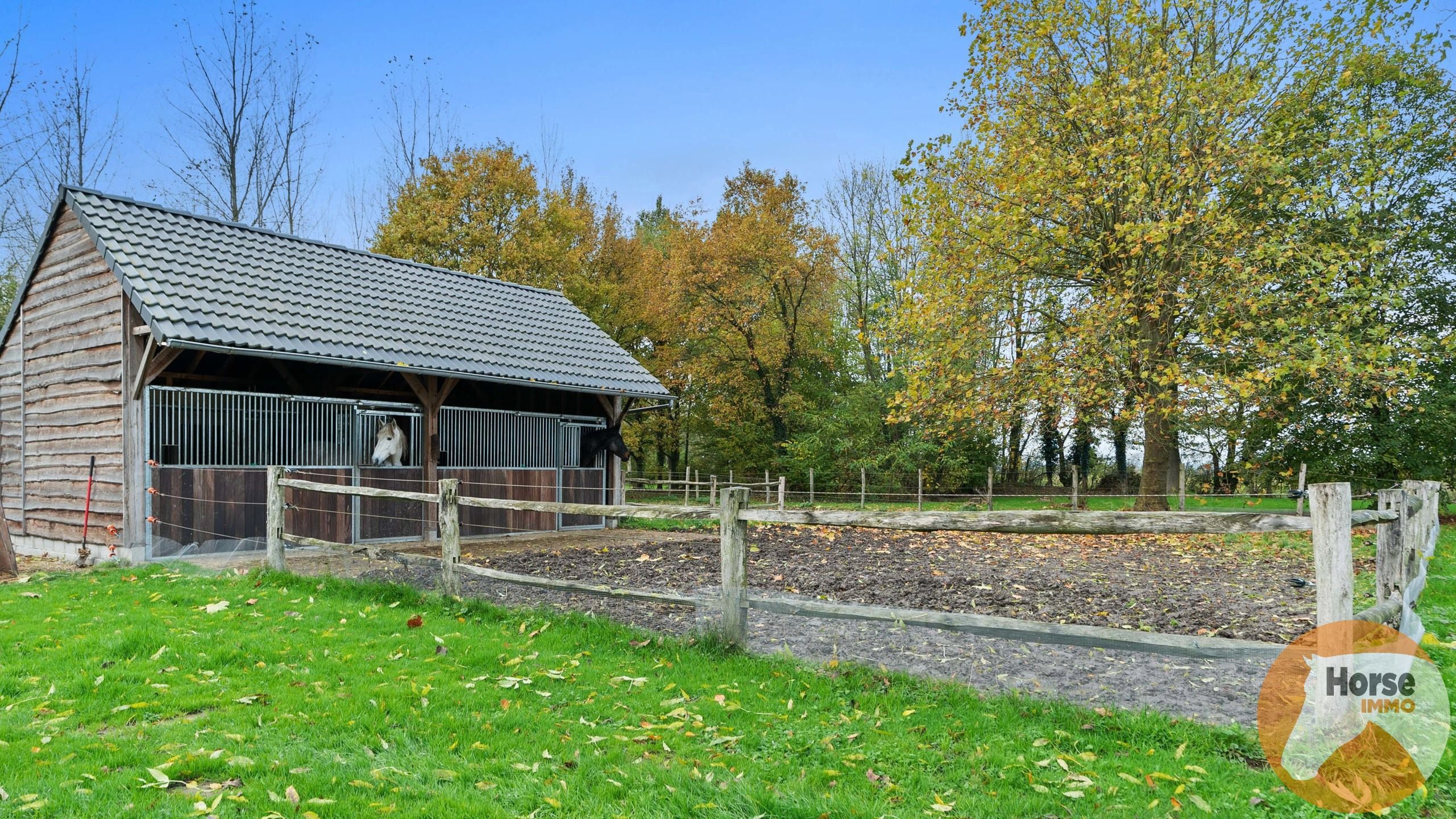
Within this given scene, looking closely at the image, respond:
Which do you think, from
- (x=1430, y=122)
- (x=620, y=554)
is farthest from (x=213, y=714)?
(x=1430, y=122)

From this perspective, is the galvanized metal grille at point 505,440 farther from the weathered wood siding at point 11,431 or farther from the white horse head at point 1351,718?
the white horse head at point 1351,718

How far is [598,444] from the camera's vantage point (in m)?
14.4

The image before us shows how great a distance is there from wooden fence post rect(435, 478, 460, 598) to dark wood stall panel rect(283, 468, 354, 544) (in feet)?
13.4

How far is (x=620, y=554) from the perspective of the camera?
10289 mm

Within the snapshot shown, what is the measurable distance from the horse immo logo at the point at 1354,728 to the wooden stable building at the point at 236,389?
31.4 feet

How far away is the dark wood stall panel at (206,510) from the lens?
365 inches

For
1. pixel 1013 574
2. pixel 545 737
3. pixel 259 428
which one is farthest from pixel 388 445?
pixel 545 737

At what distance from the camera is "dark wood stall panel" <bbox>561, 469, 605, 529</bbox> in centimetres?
1396

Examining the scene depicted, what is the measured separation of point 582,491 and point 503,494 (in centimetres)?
168

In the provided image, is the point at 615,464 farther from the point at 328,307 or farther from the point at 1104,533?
the point at 1104,533

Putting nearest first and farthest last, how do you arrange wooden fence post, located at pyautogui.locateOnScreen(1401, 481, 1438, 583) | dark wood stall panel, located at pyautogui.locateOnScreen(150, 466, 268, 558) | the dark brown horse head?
wooden fence post, located at pyautogui.locateOnScreen(1401, 481, 1438, 583) → dark wood stall panel, located at pyautogui.locateOnScreen(150, 466, 268, 558) → the dark brown horse head

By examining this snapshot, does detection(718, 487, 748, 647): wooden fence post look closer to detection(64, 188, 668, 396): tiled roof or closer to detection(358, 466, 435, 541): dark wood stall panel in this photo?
detection(64, 188, 668, 396): tiled roof

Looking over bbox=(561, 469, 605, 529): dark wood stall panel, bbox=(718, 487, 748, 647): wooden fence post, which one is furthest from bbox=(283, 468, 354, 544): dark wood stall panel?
bbox=(718, 487, 748, 647): wooden fence post

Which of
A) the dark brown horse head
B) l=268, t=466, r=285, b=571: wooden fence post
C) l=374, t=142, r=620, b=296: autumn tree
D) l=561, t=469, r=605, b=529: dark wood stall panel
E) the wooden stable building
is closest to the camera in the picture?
l=268, t=466, r=285, b=571: wooden fence post
